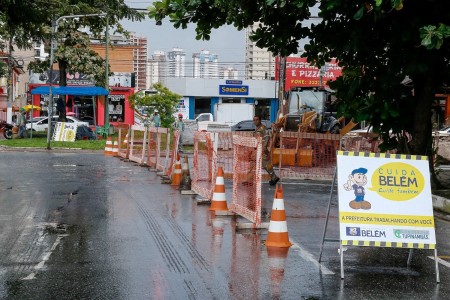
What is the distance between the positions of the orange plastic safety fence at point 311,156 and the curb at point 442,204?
646 cm

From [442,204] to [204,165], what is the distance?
17.5 ft

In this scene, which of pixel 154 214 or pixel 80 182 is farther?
pixel 80 182

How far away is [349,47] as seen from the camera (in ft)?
42.8

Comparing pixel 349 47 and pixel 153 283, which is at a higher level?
pixel 349 47

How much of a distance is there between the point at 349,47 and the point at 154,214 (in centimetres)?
467

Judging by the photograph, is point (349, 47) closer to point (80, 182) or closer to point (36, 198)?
point (36, 198)

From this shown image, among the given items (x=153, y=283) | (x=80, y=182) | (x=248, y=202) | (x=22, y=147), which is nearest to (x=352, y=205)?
(x=153, y=283)

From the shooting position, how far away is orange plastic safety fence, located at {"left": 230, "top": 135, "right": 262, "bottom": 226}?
1185 centimetres

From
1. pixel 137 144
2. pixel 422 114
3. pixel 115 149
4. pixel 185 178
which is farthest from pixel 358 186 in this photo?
pixel 115 149

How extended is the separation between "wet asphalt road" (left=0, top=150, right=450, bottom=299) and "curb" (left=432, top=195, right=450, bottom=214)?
858 millimetres

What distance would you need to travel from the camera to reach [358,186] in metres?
8.62

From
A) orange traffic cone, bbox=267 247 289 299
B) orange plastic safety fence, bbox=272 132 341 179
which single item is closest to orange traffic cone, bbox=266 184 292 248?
orange traffic cone, bbox=267 247 289 299

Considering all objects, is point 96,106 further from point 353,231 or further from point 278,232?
point 353,231

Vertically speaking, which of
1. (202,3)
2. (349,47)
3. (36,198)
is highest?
(202,3)
